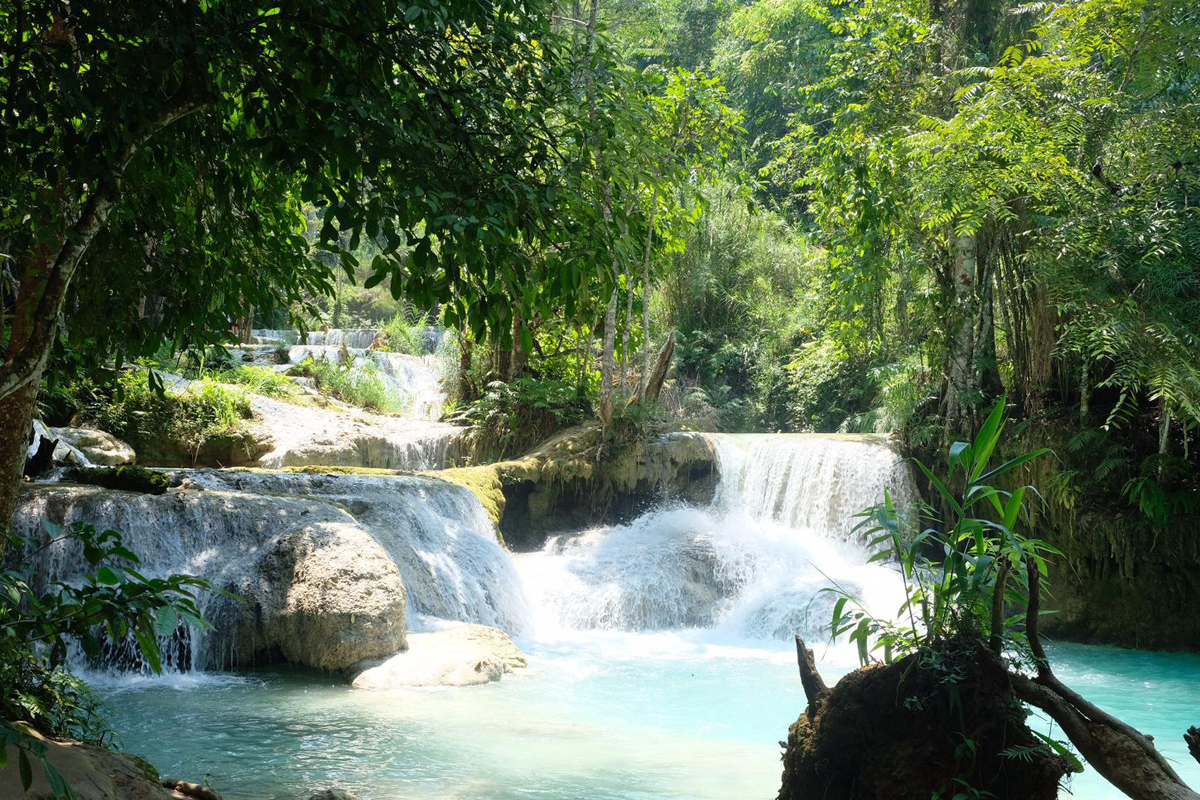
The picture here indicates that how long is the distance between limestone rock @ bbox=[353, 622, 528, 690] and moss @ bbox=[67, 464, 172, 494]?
2848 millimetres

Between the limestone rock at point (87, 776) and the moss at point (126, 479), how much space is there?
19.7ft

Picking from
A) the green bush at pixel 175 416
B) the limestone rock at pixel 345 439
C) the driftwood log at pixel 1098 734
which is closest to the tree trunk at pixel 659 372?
the limestone rock at pixel 345 439

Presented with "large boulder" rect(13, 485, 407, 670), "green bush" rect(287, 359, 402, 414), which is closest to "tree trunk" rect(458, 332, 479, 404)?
"green bush" rect(287, 359, 402, 414)

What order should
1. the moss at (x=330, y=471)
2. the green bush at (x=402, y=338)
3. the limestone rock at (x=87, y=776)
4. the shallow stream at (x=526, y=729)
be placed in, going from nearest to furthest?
the limestone rock at (x=87, y=776)
the shallow stream at (x=526, y=729)
the moss at (x=330, y=471)
the green bush at (x=402, y=338)

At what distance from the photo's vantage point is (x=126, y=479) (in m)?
9.06

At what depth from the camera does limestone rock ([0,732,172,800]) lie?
Result: 2.92 meters

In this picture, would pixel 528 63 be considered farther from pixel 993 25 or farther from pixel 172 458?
pixel 993 25

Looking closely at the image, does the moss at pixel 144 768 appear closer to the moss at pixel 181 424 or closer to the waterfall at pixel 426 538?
the waterfall at pixel 426 538

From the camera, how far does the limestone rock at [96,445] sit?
38.1 feet

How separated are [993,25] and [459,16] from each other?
15.1 m

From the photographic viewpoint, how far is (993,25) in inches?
622

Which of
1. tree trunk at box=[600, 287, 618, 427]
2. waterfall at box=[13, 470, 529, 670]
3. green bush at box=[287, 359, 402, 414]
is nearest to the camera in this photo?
waterfall at box=[13, 470, 529, 670]

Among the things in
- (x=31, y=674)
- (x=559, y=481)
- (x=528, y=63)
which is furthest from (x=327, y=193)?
(x=559, y=481)

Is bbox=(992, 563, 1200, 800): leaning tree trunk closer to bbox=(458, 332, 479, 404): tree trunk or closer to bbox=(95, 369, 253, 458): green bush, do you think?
bbox=(95, 369, 253, 458): green bush
